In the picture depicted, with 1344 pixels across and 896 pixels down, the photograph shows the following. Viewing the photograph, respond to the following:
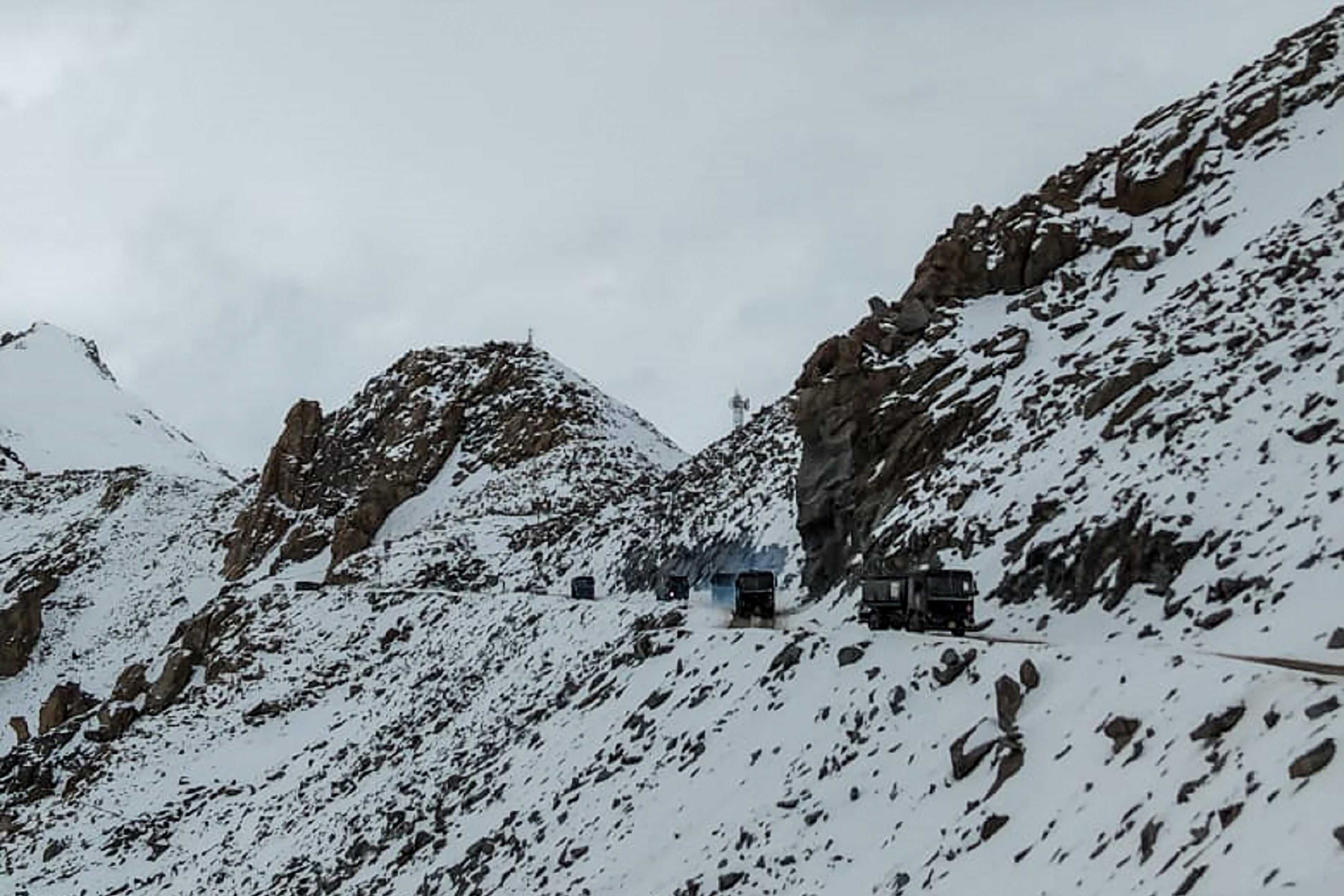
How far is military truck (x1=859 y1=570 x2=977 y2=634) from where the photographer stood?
23812 millimetres

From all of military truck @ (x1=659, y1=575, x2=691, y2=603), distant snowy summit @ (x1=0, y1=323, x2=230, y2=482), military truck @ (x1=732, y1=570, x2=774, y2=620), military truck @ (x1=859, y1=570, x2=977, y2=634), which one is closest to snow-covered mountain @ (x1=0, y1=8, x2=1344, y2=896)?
military truck @ (x1=859, y1=570, x2=977, y2=634)

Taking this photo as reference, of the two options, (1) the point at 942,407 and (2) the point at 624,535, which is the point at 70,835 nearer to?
(2) the point at 624,535

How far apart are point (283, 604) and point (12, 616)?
31847 millimetres

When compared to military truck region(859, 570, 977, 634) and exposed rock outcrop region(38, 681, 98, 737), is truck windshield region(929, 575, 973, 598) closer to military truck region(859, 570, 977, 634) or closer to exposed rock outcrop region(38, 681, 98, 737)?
military truck region(859, 570, 977, 634)

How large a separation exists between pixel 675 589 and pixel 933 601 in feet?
71.5

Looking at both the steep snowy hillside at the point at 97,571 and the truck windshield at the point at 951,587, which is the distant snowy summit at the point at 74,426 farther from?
the truck windshield at the point at 951,587

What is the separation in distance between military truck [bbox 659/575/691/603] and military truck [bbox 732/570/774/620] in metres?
9.85

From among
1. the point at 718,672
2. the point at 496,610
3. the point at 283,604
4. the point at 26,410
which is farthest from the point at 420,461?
the point at 26,410

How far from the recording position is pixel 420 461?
80250 mm

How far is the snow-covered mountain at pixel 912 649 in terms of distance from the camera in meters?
14.4

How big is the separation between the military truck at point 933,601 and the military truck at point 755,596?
8220 millimetres

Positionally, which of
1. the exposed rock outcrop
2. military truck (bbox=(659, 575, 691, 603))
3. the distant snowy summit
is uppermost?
the distant snowy summit

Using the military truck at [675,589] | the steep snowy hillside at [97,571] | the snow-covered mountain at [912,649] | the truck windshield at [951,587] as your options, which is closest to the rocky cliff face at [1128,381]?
the snow-covered mountain at [912,649]

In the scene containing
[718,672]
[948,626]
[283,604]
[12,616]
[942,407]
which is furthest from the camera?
[12,616]
